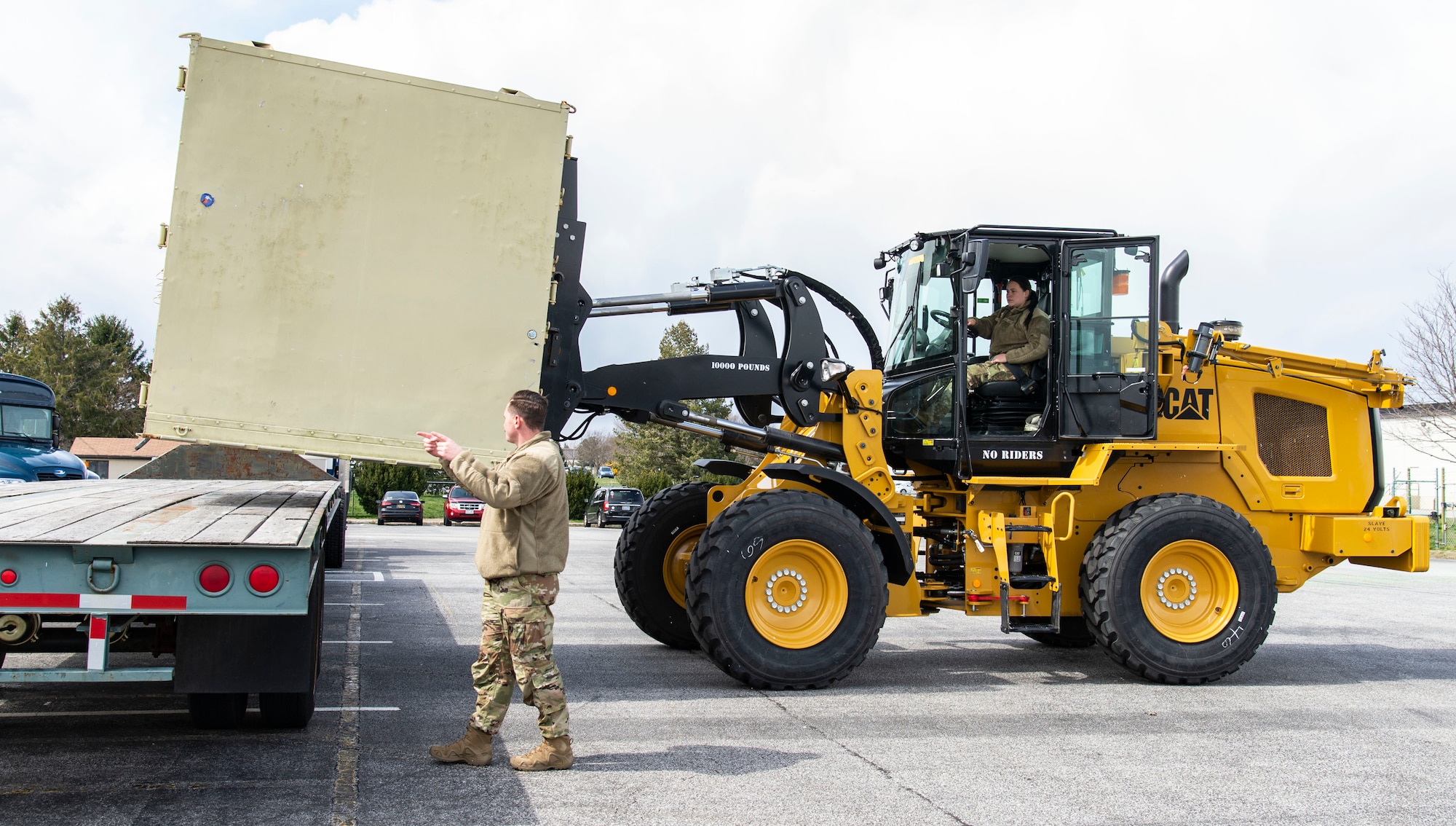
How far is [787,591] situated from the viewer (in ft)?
26.6

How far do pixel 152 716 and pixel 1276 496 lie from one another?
828 cm

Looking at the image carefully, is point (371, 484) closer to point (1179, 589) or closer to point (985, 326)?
point (985, 326)

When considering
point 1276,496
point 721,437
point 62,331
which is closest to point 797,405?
point 721,437

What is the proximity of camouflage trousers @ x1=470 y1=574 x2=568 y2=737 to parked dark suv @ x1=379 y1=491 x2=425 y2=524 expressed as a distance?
118 ft

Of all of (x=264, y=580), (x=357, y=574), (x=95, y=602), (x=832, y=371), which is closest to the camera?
(x=95, y=602)

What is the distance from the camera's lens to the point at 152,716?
6.66 m

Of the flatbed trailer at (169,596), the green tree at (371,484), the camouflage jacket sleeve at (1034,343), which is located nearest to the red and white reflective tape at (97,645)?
the flatbed trailer at (169,596)

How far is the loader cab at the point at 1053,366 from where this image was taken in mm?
8906

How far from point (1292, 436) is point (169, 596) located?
8.39 m

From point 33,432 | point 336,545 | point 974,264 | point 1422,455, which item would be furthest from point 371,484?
point 974,264

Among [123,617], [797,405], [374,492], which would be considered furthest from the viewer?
[374,492]

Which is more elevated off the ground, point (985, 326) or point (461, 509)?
point (985, 326)

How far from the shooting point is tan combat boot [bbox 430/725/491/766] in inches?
221

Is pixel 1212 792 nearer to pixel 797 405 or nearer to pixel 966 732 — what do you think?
pixel 966 732
